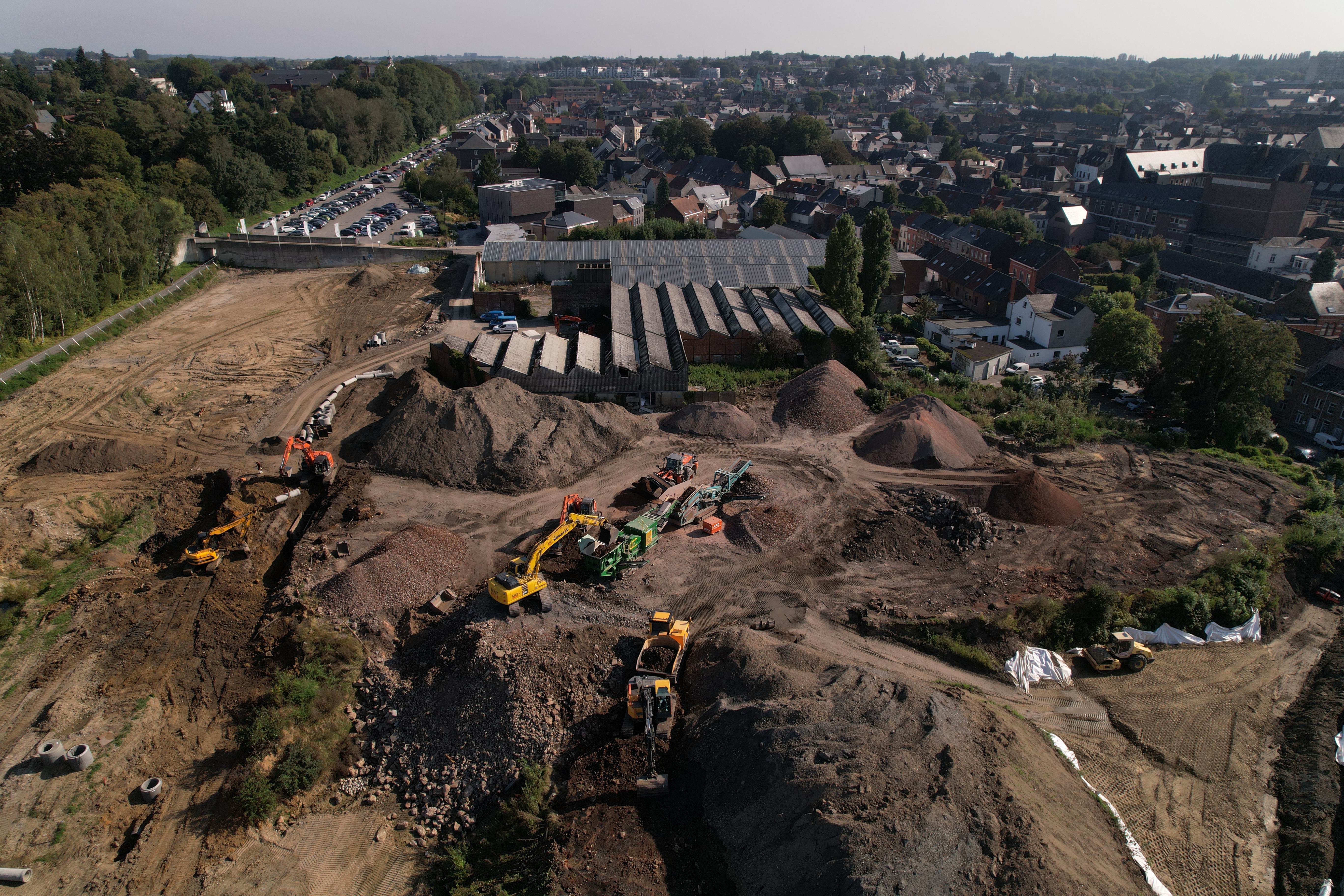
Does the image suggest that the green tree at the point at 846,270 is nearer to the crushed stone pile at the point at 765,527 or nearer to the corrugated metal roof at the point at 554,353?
the corrugated metal roof at the point at 554,353

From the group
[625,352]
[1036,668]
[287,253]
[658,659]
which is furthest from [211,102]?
[1036,668]

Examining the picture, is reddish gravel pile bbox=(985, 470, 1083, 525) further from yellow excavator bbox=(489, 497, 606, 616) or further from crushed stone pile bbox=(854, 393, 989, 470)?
yellow excavator bbox=(489, 497, 606, 616)

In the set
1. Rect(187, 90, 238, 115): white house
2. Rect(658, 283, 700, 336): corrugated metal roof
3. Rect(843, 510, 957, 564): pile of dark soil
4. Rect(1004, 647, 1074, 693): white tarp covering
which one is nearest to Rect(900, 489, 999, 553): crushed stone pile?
Rect(843, 510, 957, 564): pile of dark soil

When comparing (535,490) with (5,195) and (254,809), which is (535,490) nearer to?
(254,809)

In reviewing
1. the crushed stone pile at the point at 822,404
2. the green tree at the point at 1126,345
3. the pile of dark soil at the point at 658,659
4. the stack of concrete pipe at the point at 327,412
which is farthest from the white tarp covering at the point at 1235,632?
the stack of concrete pipe at the point at 327,412

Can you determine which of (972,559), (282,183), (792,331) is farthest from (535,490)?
(282,183)

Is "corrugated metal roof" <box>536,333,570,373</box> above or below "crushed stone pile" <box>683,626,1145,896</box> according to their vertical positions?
above

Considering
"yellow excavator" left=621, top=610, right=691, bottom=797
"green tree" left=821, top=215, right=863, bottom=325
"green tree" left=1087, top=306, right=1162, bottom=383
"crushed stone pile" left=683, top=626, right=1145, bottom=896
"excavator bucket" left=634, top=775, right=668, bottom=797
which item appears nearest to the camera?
"crushed stone pile" left=683, top=626, right=1145, bottom=896

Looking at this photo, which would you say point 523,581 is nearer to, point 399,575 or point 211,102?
point 399,575
